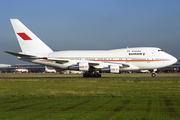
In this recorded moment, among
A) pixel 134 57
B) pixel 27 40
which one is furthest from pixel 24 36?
pixel 134 57

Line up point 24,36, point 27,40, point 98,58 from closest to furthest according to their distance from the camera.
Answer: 1. point 98,58
2. point 24,36
3. point 27,40

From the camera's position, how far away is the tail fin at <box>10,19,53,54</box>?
151 ft

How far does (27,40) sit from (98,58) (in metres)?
11.7

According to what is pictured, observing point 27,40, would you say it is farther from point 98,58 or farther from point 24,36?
point 98,58

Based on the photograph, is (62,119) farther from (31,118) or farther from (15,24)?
(15,24)

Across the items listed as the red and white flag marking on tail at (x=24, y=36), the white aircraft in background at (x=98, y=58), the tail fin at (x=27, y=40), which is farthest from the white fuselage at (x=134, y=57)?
the red and white flag marking on tail at (x=24, y=36)

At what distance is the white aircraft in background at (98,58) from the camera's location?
4328 cm

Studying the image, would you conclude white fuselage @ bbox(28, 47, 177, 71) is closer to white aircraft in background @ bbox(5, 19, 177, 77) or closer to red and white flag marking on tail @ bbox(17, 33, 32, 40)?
white aircraft in background @ bbox(5, 19, 177, 77)

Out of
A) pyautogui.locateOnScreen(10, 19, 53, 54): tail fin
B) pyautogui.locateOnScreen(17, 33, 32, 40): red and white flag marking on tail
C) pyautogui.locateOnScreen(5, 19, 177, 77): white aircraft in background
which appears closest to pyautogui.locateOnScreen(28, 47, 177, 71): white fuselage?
pyautogui.locateOnScreen(5, 19, 177, 77): white aircraft in background

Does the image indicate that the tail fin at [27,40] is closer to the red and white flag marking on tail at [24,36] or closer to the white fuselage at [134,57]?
the red and white flag marking on tail at [24,36]

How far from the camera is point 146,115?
1116 centimetres

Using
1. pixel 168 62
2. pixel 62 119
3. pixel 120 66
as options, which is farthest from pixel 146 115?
pixel 168 62

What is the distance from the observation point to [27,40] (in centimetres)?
4634

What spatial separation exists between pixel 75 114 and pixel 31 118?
1.80 m
